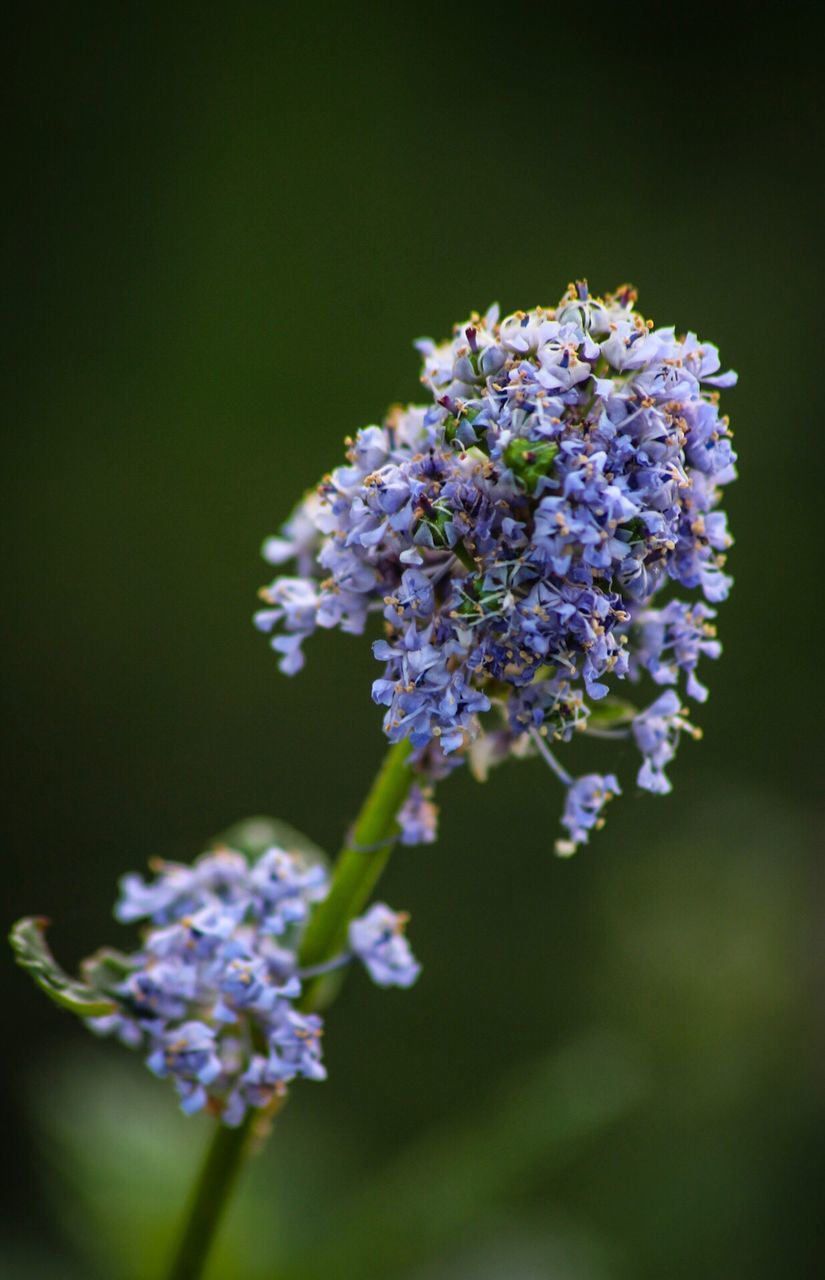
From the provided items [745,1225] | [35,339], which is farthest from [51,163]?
[745,1225]

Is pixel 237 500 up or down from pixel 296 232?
down

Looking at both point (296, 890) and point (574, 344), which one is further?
point (296, 890)

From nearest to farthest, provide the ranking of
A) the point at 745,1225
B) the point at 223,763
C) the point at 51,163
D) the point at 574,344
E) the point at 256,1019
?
1. the point at 574,344
2. the point at 256,1019
3. the point at 745,1225
4. the point at 223,763
5. the point at 51,163

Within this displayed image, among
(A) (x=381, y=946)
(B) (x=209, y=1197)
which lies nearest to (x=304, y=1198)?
(B) (x=209, y=1197)

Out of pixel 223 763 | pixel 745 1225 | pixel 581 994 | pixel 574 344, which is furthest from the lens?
pixel 223 763

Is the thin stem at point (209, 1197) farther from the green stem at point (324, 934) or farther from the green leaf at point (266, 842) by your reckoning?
the green leaf at point (266, 842)

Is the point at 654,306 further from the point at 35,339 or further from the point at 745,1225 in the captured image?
Result: the point at 745,1225

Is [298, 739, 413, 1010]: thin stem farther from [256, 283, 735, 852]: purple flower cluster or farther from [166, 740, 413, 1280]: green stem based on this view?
[256, 283, 735, 852]: purple flower cluster

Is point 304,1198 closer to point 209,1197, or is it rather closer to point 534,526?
point 209,1197
